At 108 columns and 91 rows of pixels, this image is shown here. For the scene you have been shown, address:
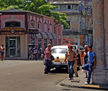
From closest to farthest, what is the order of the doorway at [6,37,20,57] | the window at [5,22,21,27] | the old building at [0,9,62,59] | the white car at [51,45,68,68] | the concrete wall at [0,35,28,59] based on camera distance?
the white car at [51,45,68,68] → the old building at [0,9,62,59] → the concrete wall at [0,35,28,59] → the window at [5,22,21,27] → the doorway at [6,37,20,57]

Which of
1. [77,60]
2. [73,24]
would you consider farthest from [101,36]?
[73,24]

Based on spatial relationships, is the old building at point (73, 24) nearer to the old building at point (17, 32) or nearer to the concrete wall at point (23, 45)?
the old building at point (17, 32)

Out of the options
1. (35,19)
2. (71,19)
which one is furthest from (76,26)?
(35,19)

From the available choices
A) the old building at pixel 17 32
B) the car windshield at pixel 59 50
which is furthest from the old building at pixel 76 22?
the car windshield at pixel 59 50

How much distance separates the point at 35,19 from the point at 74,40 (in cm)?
2526

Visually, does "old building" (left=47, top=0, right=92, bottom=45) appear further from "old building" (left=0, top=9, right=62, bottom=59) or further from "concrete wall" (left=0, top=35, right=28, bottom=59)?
"concrete wall" (left=0, top=35, right=28, bottom=59)

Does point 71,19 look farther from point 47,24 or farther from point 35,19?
point 35,19

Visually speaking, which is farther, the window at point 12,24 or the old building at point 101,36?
the window at point 12,24

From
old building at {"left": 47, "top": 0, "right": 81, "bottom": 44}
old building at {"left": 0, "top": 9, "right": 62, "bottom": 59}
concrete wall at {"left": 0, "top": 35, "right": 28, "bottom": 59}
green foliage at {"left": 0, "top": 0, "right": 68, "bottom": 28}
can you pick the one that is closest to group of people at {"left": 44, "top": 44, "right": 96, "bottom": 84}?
concrete wall at {"left": 0, "top": 35, "right": 28, "bottom": 59}

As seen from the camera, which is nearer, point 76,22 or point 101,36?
point 101,36

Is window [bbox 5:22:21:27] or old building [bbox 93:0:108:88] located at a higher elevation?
window [bbox 5:22:21:27]

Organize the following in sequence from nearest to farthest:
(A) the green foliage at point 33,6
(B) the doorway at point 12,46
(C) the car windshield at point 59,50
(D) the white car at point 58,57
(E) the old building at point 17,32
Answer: (D) the white car at point 58,57, (C) the car windshield at point 59,50, (E) the old building at point 17,32, (B) the doorway at point 12,46, (A) the green foliage at point 33,6

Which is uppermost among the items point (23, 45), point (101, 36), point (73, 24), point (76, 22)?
point (76, 22)

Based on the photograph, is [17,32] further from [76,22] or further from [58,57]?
[76,22]
